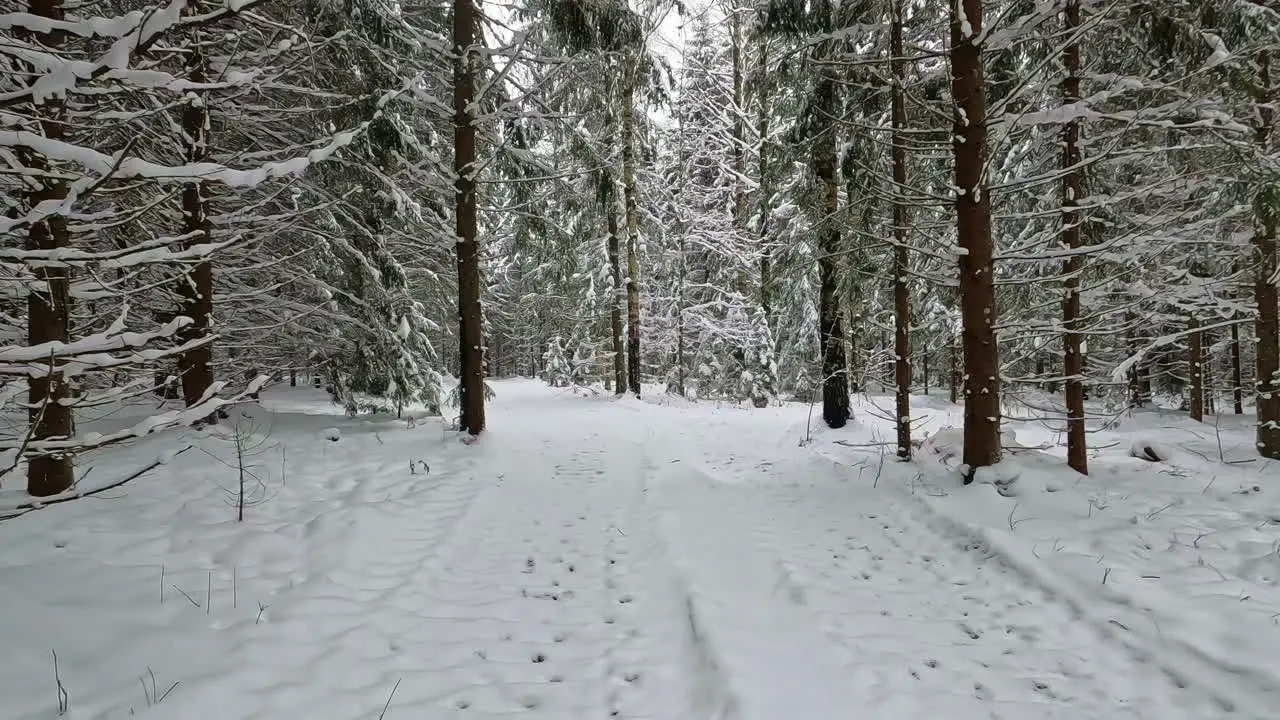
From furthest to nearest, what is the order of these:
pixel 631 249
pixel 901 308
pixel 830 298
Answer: pixel 631 249
pixel 830 298
pixel 901 308

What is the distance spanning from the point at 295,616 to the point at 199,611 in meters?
0.52

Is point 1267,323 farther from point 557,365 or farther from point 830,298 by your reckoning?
point 557,365

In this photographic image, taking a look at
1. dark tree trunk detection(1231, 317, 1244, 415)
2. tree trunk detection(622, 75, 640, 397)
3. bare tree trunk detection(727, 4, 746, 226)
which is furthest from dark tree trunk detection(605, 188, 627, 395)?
dark tree trunk detection(1231, 317, 1244, 415)

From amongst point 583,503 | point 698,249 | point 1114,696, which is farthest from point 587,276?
point 1114,696

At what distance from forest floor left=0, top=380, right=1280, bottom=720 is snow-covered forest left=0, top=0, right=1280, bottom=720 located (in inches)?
2.2

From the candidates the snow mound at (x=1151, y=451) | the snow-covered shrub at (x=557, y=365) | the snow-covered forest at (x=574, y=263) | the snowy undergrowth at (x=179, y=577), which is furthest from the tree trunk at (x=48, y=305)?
the snow-covered shrub at (x=557, y=365)

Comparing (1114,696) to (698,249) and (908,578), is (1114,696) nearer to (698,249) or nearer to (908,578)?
(908,578)

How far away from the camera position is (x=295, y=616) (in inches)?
141

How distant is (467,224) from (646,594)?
6550 millimetres

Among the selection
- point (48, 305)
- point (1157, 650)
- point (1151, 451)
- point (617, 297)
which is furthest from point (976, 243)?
point (617, 297)

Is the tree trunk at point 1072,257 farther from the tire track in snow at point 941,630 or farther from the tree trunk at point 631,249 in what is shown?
the tree trunk at point 631,249

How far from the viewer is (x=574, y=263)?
40.3 ft

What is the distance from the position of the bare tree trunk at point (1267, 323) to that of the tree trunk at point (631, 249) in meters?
12.1

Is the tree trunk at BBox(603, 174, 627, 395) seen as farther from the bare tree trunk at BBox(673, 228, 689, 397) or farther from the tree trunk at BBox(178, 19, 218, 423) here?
the tree trunk at BBox(178, 19, 218, 423)
